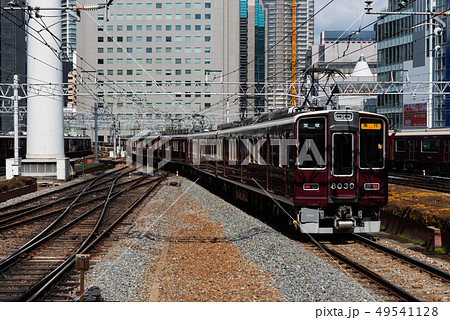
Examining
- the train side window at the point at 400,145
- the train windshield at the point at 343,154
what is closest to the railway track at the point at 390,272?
the train windshield at the point at 343,154

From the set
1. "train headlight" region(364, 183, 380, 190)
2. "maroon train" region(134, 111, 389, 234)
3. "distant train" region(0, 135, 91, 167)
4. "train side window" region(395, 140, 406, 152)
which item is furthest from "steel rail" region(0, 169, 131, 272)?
"train side window" region(395, 140, 406, 152)

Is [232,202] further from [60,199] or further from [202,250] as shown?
[202,250]

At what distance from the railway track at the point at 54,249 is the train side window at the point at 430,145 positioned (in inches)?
825

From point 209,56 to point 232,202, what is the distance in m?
82.3

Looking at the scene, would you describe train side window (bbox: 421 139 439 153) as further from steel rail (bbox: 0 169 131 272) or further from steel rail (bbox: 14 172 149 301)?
steel rail (bbox: 0 169 131 272)

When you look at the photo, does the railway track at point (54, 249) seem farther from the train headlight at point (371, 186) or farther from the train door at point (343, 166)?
the train headlight at point (371, 186)

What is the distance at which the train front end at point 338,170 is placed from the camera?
38.1 ft

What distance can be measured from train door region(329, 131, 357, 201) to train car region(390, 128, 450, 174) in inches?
723

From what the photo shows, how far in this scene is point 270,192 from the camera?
13.9 meters

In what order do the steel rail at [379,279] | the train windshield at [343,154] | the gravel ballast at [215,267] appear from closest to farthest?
the steel rail at [379,279] → the gravel ballast at [215,267] → the train windshield at [343,154]

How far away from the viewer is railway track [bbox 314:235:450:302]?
771 centimetres

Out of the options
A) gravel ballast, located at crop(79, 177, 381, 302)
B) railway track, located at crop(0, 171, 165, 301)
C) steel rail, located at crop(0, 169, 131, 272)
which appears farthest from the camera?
steel rail, located at crop(0, 169, 131, 272)

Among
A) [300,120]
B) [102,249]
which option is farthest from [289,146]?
[102,249]

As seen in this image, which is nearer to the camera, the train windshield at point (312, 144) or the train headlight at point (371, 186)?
the train windshield at point (312, 144)
